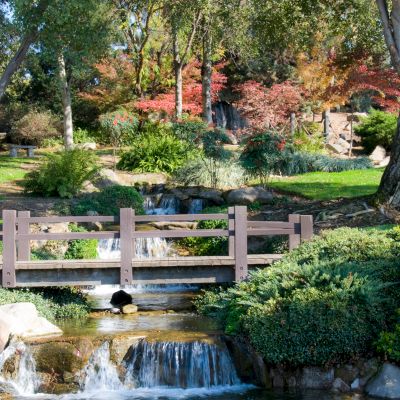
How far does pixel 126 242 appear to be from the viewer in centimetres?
1241

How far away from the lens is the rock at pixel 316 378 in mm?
9609

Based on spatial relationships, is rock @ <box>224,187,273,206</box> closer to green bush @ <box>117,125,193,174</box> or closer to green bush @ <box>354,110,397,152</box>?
green bush @ <box>117,125,193,174</box>

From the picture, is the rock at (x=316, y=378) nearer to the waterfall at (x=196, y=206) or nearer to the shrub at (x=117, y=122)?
the waterfall at (x=196, y=206)

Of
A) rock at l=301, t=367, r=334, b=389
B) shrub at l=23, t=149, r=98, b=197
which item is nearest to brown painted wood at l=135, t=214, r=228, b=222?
rock at l=301, t=367, r=334, b=389

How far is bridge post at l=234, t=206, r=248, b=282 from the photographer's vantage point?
12484mm

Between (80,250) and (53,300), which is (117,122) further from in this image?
(53,300)

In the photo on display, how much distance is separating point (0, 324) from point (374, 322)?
544 centimetres

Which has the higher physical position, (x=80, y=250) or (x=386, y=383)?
(x=80, y=250)

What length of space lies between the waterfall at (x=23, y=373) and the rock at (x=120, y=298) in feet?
12.4

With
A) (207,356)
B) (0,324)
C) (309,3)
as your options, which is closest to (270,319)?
(207,356)

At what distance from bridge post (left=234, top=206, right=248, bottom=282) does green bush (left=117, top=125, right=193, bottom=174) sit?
13.2 metres

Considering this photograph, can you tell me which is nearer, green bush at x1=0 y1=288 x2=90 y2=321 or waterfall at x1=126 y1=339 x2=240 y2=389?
waterfall at x1=126 y1=339 x2=240 y2=389

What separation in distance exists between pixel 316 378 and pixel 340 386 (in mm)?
336

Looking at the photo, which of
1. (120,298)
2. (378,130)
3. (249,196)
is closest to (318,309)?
(120,298)
